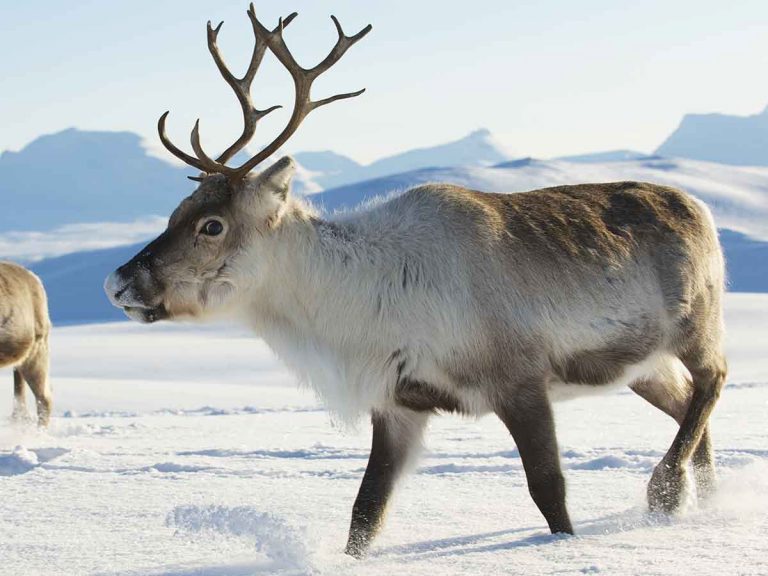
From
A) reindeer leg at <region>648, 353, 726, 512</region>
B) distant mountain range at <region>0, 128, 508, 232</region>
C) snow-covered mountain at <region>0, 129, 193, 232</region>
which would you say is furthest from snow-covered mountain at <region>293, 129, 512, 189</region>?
reindeer leg at <region>648, 353, 726, 512</region>

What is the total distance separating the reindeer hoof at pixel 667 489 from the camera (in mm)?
4836

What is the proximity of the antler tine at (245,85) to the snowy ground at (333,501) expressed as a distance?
137 cm

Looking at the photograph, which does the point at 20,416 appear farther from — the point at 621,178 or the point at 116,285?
the point at 621,178

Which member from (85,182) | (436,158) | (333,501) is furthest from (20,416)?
(436,158)

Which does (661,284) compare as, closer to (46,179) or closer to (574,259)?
(574,259)

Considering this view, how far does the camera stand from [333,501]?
221 inches

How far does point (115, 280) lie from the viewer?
4.35m

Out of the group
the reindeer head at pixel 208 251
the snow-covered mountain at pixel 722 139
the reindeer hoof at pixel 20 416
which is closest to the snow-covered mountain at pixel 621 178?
the snow-covered mountain at pixel 722 139

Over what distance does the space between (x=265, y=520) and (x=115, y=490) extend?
180 centimetres

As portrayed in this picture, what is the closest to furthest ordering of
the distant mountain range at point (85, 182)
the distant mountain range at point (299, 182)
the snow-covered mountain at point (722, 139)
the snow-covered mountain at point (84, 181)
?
1. the distant mountain range at point (299, 182)
2. the snow-covered mountain at point (722, 139)
3. the distant mountain range at point (85, 182)
4. the snow-covered mountain at point (84, 181)

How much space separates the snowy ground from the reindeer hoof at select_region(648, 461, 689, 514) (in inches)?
2.9

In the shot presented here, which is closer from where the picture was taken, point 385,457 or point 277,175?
point 277,175

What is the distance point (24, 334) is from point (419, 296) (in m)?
5.67

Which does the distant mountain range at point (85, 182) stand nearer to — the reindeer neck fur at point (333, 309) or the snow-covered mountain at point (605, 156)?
the snow-covered mountain at point (605, 156)
